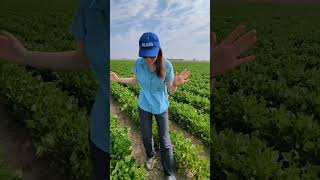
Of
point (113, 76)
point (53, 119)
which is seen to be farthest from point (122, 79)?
point (53, 119)

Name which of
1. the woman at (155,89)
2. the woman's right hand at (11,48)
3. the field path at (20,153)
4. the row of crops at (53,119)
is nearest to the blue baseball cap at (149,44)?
the woman at (155,89)

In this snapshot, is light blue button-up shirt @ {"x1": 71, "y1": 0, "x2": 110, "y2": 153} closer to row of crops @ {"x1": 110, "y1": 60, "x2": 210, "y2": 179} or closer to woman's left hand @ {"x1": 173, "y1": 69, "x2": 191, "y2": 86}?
row of crops @ {"x1": 110, "y1": 60, "x2": 210, "y2": 179}

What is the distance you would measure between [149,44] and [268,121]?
346 cm

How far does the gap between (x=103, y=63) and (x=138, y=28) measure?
22 centimetres

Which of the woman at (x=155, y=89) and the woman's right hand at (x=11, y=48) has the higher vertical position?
the woman's right hand at (x=11, y=48)

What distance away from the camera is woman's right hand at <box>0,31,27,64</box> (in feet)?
6.29

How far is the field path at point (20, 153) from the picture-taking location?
4531mm

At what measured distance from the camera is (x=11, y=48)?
1.95 metres

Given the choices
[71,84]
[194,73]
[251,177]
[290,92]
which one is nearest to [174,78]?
[194,73]

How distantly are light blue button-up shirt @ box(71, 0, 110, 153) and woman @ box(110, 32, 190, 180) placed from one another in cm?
12

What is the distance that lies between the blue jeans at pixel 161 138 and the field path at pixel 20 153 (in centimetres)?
282

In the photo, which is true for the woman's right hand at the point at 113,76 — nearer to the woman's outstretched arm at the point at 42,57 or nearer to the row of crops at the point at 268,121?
the woman's outstretched arm at the point at 42,57

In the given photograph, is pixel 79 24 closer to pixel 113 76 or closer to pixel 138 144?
pixel 113 76

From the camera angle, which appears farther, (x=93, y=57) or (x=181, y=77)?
(x=93, y=57)
